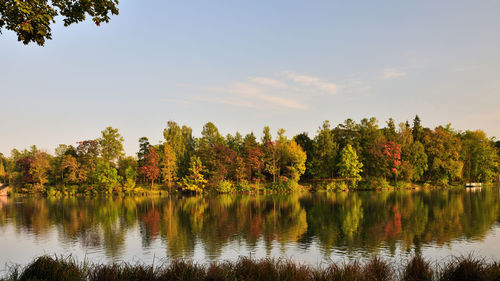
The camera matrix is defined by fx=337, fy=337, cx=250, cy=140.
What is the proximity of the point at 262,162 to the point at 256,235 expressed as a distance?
52895 mm

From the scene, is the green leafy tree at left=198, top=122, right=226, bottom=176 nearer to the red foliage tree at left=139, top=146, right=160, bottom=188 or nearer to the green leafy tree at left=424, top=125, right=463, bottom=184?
the red foliage tree at left=139, top=146, right=160, bottom=188

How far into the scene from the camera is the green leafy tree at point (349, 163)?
3051 inches

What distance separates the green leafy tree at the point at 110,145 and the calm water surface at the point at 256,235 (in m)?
40.3

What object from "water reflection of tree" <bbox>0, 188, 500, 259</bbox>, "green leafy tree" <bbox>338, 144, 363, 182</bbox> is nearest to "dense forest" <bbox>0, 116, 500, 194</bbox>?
"green leafy tree" <bbox>338, 144, 363, 182</bbox>

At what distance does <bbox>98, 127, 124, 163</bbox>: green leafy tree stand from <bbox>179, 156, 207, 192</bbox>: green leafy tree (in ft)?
59.0

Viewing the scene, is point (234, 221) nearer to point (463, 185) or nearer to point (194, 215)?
point (194, 215)

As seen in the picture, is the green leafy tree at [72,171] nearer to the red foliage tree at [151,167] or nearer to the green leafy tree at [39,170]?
the green leafy tree at [39,170]

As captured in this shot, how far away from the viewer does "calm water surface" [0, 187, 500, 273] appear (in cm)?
2028

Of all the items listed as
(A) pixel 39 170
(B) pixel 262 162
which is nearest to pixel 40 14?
(B) pixel 262 162

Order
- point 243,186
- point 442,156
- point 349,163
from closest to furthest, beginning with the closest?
point 243,186, point 349,163, point 442,156

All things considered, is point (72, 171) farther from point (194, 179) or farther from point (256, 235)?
point (256, 235)

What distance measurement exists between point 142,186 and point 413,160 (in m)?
64.3

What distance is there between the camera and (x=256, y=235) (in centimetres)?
2570

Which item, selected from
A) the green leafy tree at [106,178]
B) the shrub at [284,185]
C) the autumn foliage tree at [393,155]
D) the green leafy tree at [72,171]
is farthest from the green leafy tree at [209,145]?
the autumn foliage tree at [393,155]
